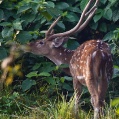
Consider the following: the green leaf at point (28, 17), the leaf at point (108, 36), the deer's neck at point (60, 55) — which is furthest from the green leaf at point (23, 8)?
the leaf at point (108, 36)

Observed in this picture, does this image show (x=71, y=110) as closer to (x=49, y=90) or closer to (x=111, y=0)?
(x=49, y=90)

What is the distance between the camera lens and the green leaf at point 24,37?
6.43 meters

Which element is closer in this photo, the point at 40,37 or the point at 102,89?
the point at 102,89

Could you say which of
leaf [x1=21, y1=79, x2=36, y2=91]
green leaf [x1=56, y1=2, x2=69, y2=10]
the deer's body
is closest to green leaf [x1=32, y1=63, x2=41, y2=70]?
leaf [x1=21, y1=79, x2=36, y2=91]

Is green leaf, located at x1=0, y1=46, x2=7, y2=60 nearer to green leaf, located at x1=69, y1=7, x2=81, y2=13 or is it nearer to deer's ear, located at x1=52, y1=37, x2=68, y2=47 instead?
deer's ear, located at x1=52, y1=37, x2=68, y2=47

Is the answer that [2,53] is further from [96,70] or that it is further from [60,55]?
[96,70]

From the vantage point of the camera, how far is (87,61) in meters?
5.57

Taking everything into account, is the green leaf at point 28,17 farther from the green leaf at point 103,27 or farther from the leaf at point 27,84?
the green leaf at point 103,27

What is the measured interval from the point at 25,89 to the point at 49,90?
391mm

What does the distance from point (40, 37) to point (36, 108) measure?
1.55 metres

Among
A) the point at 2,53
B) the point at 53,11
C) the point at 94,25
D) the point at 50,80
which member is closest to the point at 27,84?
the point at 50,80

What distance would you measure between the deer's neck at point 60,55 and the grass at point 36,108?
504 millimetres

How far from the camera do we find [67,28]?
7191mm

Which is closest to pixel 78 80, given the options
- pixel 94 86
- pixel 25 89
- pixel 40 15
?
pixel 94 86
